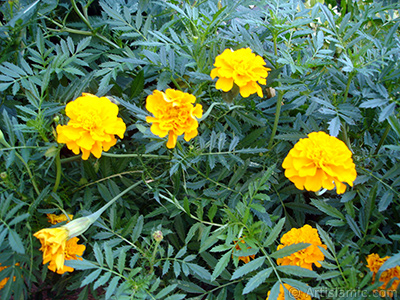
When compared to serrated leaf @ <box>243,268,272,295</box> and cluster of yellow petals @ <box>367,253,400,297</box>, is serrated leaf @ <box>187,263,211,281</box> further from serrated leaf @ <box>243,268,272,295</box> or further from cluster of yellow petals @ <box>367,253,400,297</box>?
cluster of yellow petals @ <box>367,253,400,297</box>

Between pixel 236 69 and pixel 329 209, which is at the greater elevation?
pixel 236 69

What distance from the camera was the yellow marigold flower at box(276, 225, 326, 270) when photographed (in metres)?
0.86

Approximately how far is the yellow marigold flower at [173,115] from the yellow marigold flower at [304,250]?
360 mm

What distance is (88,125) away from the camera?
0.79 m

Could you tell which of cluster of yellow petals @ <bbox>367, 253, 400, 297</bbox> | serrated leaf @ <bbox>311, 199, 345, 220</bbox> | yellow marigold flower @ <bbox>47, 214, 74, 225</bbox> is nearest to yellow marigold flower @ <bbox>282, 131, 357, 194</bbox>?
serrated leaf @ <bbox>311, 199, 345, 220</bbox>

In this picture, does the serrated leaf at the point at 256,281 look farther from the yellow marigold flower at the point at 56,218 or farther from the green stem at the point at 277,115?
the yellow marigold flower at the point at 56,218

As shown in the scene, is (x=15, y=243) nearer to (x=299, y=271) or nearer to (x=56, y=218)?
(x=56, y=218)

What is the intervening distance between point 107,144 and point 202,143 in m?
0.24

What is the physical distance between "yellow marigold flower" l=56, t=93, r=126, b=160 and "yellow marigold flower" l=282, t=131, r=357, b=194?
0.42m

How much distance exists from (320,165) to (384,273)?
302mm

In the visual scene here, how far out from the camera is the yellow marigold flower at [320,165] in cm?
79

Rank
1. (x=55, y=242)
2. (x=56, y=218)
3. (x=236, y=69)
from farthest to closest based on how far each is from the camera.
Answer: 1. (x=56, y=218)
2. (x=236, y=69)
3. (x=55, y=242)

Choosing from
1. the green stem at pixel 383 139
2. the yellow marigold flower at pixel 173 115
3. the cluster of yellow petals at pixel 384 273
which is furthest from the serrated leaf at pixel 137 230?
the green stem at pixel 383 139

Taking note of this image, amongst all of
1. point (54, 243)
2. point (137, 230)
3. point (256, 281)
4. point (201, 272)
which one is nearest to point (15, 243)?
point (54, 243)
